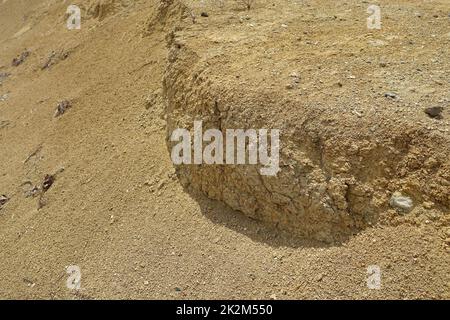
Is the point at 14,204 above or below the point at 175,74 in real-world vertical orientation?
below

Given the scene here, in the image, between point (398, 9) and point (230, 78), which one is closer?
point (230, 78)

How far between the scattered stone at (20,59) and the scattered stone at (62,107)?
11.6 ft

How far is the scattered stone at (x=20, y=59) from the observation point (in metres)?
9.84

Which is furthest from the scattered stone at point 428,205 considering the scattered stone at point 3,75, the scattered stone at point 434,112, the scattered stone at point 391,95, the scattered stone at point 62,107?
the scattered stone at point 3,75

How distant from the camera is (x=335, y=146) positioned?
3598 millimetres

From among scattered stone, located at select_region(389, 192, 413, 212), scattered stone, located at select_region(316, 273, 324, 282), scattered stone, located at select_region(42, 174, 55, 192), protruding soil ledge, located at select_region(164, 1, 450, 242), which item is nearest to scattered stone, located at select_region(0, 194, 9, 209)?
scattered stone, located at select_region(42, 174, 55, 192)

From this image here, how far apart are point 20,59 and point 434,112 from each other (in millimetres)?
8864

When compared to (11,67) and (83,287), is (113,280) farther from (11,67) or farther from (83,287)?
(11,67)

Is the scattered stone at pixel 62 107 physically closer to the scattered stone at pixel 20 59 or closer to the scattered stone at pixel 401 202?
the scattered stone at pixel 20 59

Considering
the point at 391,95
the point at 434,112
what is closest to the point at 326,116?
the point at 391,95

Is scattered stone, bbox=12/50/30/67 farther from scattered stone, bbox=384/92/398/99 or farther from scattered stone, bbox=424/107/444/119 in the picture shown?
scattered stone, bbox=424/107/444/119

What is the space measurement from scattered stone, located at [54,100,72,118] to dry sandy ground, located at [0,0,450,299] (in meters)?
0.08

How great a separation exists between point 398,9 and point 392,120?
2.34m
